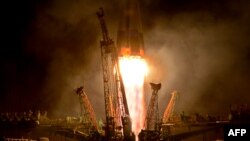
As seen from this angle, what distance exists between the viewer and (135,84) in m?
74.5

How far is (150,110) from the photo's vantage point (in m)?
71.4

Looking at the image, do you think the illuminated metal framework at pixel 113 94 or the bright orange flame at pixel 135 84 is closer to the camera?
the illuminated metal framework at pixel 113 94

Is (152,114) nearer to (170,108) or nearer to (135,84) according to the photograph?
(135,84)

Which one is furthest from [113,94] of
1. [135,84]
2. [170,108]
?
[170,108]

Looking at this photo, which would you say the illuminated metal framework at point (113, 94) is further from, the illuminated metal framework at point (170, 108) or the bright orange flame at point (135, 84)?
the illuminated metal framework at point (170, 108)

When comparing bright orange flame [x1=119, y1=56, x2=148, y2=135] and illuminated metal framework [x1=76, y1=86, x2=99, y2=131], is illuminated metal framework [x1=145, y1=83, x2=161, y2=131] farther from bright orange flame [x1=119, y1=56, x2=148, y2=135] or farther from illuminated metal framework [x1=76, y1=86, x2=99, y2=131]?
illuminated metal framework [x1=76, y1=86, x2=99, y2=131]

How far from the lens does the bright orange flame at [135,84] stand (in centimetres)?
7275

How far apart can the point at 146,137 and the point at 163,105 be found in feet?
71.4

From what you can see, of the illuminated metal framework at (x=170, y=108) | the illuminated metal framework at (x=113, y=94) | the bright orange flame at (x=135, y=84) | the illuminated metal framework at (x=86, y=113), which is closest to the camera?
the illuminated metal framework at (x=113, y=94)

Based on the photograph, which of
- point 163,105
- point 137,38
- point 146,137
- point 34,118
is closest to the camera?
point 146,137

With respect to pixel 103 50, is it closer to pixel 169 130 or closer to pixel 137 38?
pixel 137 38

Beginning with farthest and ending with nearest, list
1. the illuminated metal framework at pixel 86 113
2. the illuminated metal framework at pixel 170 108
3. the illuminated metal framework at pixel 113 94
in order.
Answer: the illuminated metal framework at pixel 170 108 < the illuminated metal framework at pixel 86 113 < the illuminated metal framework at pixel 113 94

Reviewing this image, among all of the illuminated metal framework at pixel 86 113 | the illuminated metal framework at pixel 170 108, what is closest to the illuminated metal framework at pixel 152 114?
the illuminated metal framework at pixel 170 108

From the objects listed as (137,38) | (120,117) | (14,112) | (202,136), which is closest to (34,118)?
(14,112)
